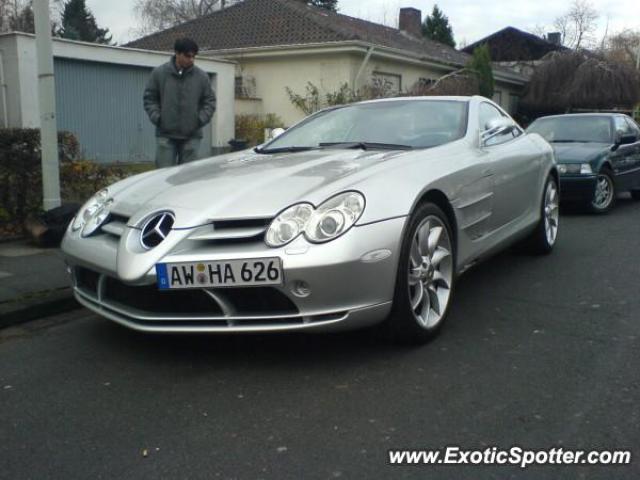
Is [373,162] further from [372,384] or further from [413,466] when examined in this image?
[413,466]

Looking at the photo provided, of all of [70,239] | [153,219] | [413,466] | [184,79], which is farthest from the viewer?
[184,79]

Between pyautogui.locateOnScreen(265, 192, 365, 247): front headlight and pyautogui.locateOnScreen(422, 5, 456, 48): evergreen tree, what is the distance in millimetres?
47576

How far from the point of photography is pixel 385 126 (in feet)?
15.5


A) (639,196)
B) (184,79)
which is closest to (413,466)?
(184,79)

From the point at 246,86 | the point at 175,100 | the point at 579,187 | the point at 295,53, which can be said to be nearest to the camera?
the point at 175,100

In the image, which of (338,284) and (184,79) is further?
(184,79)

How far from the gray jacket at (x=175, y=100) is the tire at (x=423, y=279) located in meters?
3.48

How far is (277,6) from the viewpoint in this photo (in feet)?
75.3

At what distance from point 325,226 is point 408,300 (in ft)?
1.94

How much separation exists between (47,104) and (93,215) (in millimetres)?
2370

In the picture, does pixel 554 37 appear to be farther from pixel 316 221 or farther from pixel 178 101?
pixel 316 221

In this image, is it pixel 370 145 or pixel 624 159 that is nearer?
pixel 370 145

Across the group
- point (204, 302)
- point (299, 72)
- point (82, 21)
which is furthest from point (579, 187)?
point (82, 21)

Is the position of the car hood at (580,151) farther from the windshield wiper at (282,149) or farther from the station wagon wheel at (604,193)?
the windshield wiper at (282,149)
